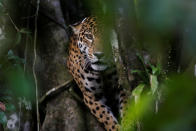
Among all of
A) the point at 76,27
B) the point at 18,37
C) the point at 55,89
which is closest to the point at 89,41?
the point at 76,27

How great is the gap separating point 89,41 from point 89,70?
0.24 metres

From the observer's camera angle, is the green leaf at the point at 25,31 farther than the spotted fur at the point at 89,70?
Yes

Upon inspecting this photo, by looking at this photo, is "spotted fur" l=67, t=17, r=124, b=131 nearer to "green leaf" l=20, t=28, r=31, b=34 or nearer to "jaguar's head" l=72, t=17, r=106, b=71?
"jaguar's head" l=72, t=17, r=106, b=71

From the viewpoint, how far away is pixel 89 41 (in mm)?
2768

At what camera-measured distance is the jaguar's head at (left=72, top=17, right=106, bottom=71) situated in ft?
8.35

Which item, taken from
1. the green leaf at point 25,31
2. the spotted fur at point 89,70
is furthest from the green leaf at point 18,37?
the spotted fur at point 89,70

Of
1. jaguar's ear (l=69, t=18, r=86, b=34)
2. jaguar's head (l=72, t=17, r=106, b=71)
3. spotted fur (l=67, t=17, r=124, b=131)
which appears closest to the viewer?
jaguar's head (l=72, t=17, r=106, b=71)

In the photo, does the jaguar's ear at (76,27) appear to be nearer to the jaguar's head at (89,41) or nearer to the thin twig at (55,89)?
the jaguar's head at (89,41)

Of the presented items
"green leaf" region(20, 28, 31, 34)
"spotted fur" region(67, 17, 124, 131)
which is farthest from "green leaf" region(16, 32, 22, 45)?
"spotted fur" region(67, 17, 124, 131)

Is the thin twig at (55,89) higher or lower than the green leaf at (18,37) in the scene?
lower

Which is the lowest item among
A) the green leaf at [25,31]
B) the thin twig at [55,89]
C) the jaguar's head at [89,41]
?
the thin twig at [55,89]

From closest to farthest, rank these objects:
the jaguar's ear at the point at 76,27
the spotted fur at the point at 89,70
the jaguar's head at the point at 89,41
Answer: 1. the jaguar's head at the point at 89,41
2. the spotted fur at the point at 89,70
3. the jaguar's ear at the point at 76,27

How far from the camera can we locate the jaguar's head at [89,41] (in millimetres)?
2545

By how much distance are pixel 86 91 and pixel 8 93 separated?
2.07 feet
